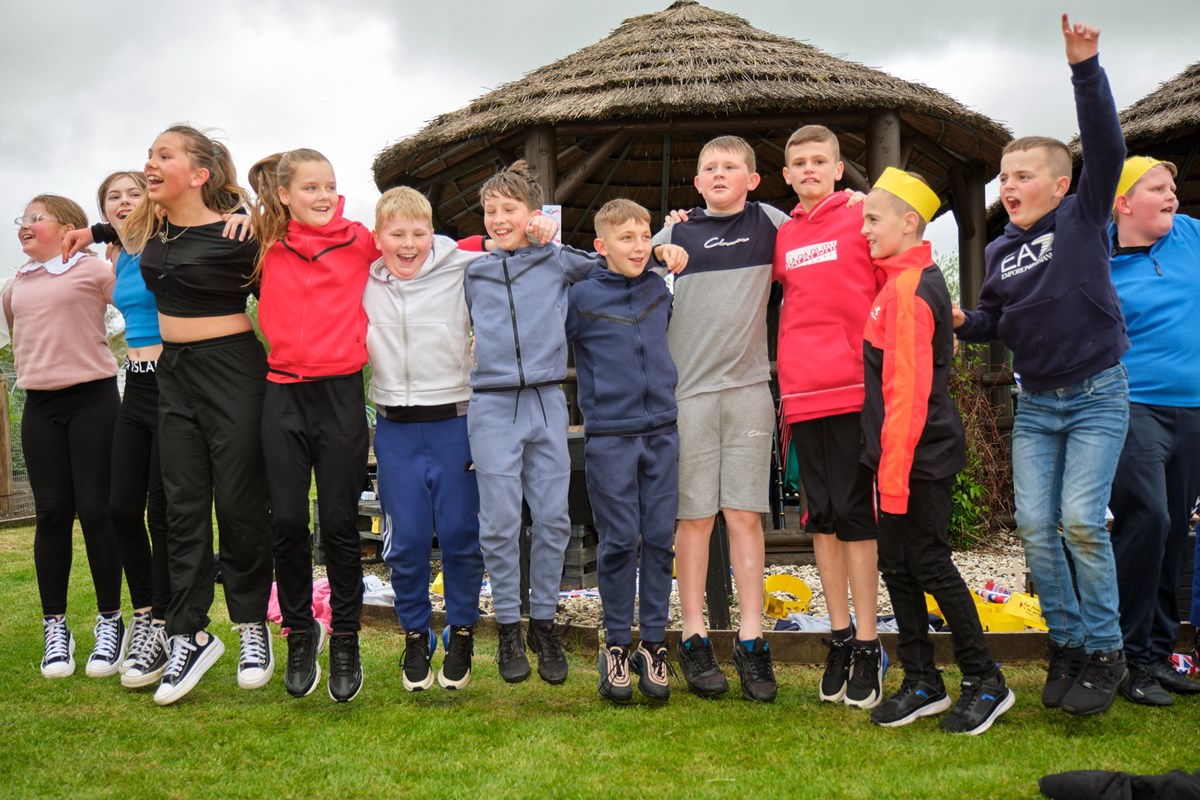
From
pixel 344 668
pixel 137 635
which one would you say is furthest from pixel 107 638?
pixel 344 668

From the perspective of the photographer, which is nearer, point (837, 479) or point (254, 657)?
point (837, 479)

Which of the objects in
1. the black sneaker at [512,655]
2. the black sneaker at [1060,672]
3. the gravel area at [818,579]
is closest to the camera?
the black sneaker at [1060,672]

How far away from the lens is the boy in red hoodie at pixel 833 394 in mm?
3525

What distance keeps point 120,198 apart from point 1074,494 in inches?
156

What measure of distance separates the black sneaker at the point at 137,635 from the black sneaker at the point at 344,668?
89cm

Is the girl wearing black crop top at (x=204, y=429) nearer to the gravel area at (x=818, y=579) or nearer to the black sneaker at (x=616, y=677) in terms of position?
the black sneaker at (x=616, y=677)

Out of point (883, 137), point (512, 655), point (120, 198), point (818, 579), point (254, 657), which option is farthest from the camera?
point (883, 137)

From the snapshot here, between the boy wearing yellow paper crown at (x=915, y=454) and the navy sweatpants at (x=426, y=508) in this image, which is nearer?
the boy wearing yellow paper crown at (x=915, y=454)

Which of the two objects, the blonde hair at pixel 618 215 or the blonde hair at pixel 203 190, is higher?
the blonde hair at pixel 203 190

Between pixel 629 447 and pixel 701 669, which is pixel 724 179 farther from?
pixel 701 669

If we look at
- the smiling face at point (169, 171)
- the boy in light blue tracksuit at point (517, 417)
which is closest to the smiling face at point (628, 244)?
the boy in light blue tracksuit at point (517, 417)

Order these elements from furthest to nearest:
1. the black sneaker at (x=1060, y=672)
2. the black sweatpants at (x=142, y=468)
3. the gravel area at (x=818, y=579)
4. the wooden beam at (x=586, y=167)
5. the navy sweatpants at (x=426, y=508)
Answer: the wooden beam at (x=586, y=167) < the gravel area at (x=818, y=579) < the black sweatpants at (x=142, y=468) < the navy sweatpants at (x=426, y=508) < the black sneaker at (x=1060, y=672)

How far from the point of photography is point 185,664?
3703 mm

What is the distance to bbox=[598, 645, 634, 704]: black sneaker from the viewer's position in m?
3.57
